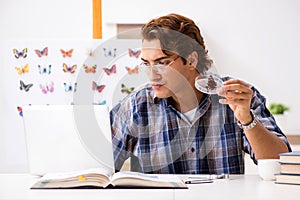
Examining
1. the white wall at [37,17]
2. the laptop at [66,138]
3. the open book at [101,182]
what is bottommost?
the open book at [101,182]

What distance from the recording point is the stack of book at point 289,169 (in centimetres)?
152

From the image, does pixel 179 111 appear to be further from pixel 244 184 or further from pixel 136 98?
pixel 244 184

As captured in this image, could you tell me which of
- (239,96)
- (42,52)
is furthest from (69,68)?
(239,96)

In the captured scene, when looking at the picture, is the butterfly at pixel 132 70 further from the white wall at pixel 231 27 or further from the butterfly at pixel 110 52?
the white wall at pixel 231 27

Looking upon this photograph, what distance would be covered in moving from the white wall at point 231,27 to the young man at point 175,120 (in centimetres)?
210

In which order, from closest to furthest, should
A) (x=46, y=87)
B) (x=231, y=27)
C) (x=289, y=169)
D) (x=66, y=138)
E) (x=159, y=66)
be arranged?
(x=289, y=169) → (x=66, y=138) → (x=159, y=66) → (x=46, y=87) → (x=231, y=27)

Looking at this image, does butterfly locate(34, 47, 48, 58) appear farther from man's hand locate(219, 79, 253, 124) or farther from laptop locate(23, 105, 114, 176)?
man's hand locate(219, 79, 253, 124)

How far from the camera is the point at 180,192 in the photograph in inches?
55.8

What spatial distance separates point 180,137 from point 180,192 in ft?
2.21

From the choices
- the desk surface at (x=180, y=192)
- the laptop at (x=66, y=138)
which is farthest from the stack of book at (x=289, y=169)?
the laptop at (x=66, y=138)

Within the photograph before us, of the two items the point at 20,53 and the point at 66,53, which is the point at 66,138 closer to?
the point at 66,53

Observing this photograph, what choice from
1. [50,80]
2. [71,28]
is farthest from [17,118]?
[71,28]

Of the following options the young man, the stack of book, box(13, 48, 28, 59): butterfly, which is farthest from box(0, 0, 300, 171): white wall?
the stack of book

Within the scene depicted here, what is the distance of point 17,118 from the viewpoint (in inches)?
144
